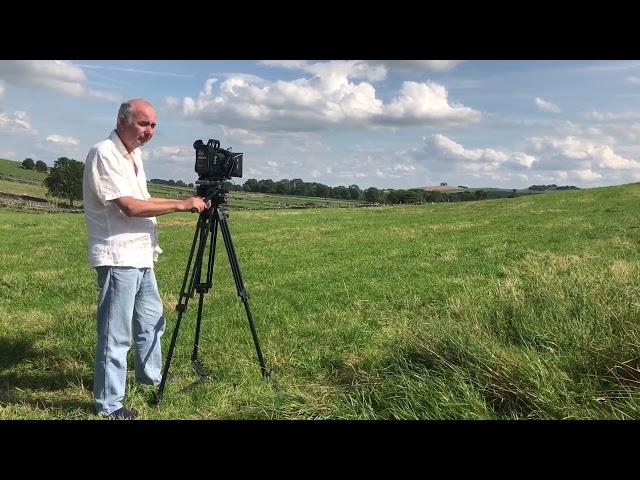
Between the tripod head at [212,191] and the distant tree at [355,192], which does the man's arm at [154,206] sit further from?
the distant tree at [355,192]

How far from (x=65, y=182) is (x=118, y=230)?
3007 inches

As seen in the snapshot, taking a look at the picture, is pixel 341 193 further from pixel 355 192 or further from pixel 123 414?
pixel 123 414

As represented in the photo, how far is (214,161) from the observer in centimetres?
465

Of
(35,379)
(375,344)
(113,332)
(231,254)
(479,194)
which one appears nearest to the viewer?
(113,332)

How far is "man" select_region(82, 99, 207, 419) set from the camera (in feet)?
13.9

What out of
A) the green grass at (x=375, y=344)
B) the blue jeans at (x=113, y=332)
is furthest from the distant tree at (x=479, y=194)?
the blue jeans at (x=113, y=332)

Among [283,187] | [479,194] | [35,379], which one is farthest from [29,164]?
[35,379]

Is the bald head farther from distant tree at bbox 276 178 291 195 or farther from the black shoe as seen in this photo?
distant tree at bbox 276 178 291 195

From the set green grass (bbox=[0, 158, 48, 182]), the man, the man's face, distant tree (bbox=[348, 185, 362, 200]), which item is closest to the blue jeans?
the man
